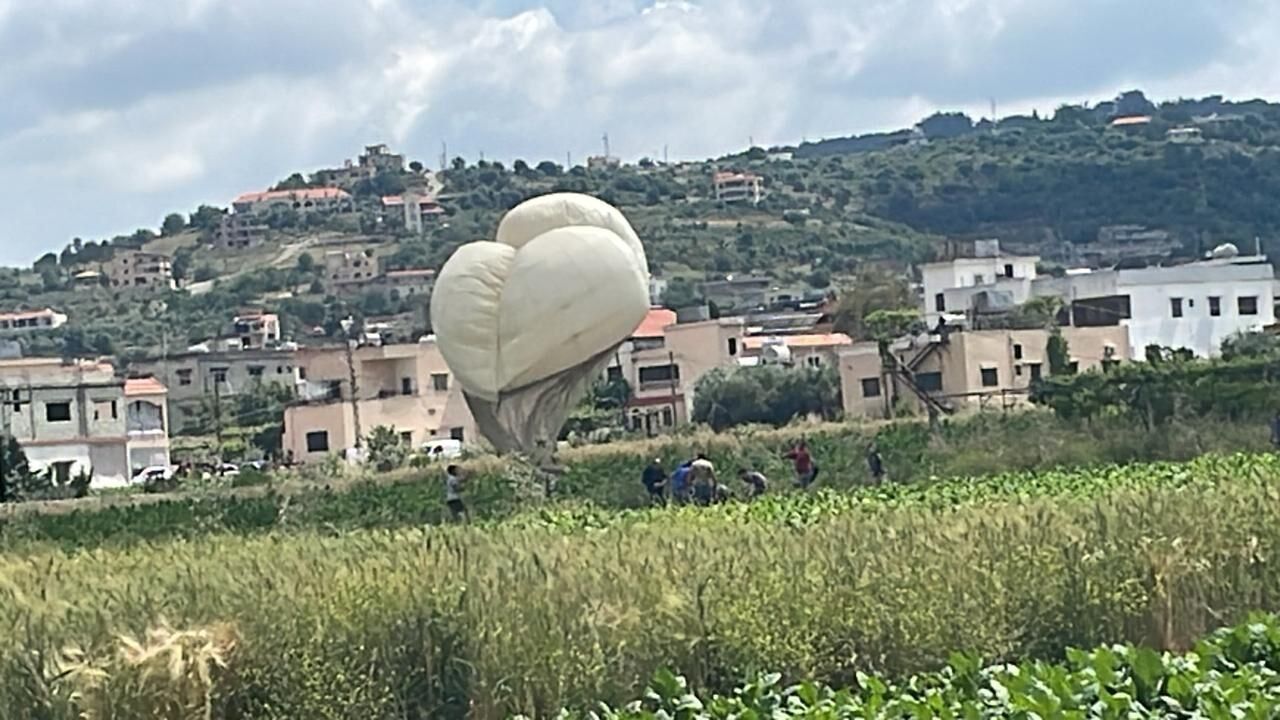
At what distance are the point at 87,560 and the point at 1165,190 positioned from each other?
5364 inches

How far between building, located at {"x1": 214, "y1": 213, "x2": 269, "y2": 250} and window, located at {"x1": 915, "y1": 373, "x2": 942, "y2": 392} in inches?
4413

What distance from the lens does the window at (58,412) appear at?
7050cm

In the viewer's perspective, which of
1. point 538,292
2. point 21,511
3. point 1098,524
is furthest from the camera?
point 538,292

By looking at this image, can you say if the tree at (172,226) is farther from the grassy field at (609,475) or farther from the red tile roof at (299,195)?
the grassy field at (609,475)

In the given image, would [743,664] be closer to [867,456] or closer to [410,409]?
[867,456]

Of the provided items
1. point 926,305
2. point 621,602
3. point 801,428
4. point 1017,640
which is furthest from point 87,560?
point 926,305

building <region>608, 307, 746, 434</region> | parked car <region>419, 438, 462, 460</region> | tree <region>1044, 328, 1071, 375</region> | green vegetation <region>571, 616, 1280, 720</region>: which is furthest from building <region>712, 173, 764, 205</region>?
green vegetation <region>571, 616, 1280, 720</region>

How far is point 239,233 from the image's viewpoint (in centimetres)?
17525

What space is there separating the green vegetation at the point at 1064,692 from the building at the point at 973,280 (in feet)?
235

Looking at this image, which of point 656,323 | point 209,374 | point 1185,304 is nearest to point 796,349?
point 656,323

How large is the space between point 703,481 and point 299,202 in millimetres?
163185

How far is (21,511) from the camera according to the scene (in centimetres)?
3584

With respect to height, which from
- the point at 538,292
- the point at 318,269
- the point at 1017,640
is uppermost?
the point at 318,269

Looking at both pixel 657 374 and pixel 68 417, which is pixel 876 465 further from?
pixel 657 374
